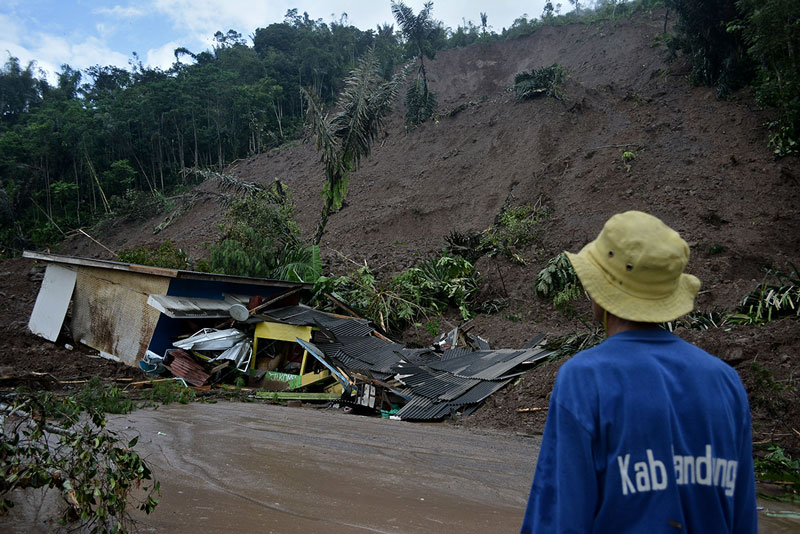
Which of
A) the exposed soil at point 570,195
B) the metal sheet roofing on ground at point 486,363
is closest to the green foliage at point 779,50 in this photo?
the exposed soil at point 570,195

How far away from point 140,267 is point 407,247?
1319 centimetres

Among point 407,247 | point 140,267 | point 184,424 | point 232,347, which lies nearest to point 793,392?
point 184,424

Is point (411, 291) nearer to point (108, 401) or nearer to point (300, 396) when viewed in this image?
point (300, 396)

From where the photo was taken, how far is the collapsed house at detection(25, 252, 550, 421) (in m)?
11.0

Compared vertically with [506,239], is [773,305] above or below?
below

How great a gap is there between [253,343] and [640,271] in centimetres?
1289

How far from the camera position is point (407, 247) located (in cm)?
2509

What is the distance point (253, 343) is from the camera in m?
13.8

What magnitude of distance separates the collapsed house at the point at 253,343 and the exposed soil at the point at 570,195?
1004 millimetres

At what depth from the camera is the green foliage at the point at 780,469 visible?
18.0ft

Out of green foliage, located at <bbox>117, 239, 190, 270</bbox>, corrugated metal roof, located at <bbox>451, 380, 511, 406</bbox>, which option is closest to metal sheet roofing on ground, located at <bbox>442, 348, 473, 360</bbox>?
corrugated metal roof, located at <bbox>451, 380, 511, 406</bbox>

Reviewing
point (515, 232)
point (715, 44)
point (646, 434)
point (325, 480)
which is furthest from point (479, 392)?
point (715, 44)

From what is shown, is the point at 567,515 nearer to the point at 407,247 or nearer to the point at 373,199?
the point at 407,247

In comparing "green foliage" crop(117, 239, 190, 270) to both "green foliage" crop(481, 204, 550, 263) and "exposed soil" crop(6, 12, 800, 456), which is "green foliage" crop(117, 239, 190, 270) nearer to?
"exposed soil" crop(6, 12, 800, 456)
